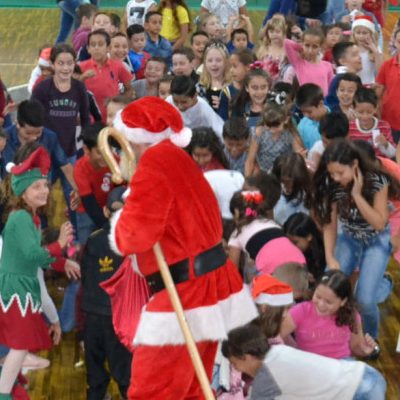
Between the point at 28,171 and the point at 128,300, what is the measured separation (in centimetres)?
96

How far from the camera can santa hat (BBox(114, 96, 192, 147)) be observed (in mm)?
4066

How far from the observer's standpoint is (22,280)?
4.80 m

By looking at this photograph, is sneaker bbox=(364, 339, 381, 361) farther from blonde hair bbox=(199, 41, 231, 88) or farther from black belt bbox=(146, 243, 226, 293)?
blonde hair bbox=(199, 41, 231, 88)

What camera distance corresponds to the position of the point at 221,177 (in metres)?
5.50

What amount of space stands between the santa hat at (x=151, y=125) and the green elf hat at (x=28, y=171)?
2.94 ft

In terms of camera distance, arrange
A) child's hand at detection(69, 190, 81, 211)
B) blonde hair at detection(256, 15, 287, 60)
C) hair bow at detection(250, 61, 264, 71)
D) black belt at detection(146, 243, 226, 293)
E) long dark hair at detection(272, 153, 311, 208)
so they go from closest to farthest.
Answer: black belt at detection(146, 243, 226, 293)
long dark hair at detection(272, 153, 311, 208)
child's hand at detection(69, 190, 81, 211)
hair bow at detection(250, 61, 264, 71)
blonde hair at detection(256, 15, 287, 60)

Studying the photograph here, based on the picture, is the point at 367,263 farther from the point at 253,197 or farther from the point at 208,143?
the point at 208,143

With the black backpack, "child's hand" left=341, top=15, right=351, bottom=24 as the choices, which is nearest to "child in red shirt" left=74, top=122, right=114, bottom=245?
"child's hand" left=341, top=15, right=351, bottom=24

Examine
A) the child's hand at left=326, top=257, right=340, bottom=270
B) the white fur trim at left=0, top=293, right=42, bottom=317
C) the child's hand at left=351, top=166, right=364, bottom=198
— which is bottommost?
the white fur trim at left=0, top=293, right=42, bottom=317

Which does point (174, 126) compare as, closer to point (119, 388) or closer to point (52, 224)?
point (119, 388)

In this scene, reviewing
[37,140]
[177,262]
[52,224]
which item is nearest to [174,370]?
[177,262]

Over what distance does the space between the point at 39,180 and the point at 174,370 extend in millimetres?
1386

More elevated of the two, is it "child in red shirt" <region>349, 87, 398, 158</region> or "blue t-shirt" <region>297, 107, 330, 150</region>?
"child in red shirt" <region>349, 87, 398, 158</region>

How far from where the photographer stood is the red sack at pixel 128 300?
4.36m
